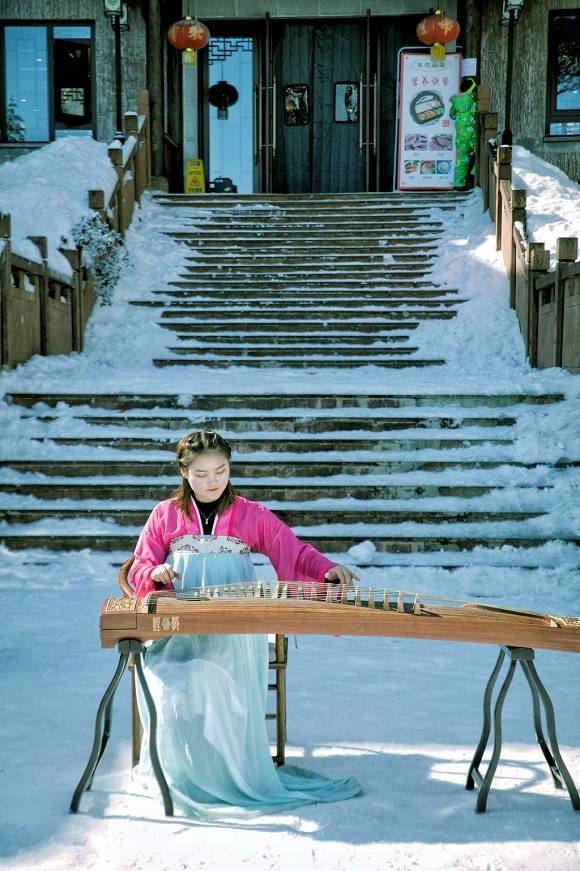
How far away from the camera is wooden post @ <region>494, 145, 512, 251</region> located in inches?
437

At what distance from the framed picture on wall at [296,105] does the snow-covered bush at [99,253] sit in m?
6.39

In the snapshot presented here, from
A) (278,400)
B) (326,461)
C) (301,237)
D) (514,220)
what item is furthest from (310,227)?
(326,461)

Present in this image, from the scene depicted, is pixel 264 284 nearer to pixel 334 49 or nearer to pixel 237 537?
pixel 334 49

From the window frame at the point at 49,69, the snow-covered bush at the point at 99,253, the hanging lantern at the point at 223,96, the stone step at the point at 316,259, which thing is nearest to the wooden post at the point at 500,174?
the stone step at the point at 316,259

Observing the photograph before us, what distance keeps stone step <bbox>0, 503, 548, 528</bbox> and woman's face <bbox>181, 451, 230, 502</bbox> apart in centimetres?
356

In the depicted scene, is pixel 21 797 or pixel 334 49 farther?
pixel 334 49

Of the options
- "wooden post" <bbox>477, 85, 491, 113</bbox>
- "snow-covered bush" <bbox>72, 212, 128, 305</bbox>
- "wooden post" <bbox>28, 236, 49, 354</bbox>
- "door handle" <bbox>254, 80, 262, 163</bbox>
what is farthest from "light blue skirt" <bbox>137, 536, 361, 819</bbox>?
"door handle" <bbox>254, 80, 262, 163</bbox>

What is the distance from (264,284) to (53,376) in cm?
359

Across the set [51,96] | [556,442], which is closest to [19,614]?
[556,442]

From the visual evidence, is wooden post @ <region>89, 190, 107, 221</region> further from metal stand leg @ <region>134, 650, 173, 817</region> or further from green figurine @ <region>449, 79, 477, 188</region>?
metal stand leg @ <region>134, 650, 173, 817</region>

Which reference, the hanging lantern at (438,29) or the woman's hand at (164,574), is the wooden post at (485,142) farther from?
the woman's hand at (164,574)

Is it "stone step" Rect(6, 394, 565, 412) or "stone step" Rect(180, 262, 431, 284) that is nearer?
"stone step" Rect(6, 394, 565, 412)

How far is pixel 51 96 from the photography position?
1556cm

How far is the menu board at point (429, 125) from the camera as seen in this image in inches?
591
